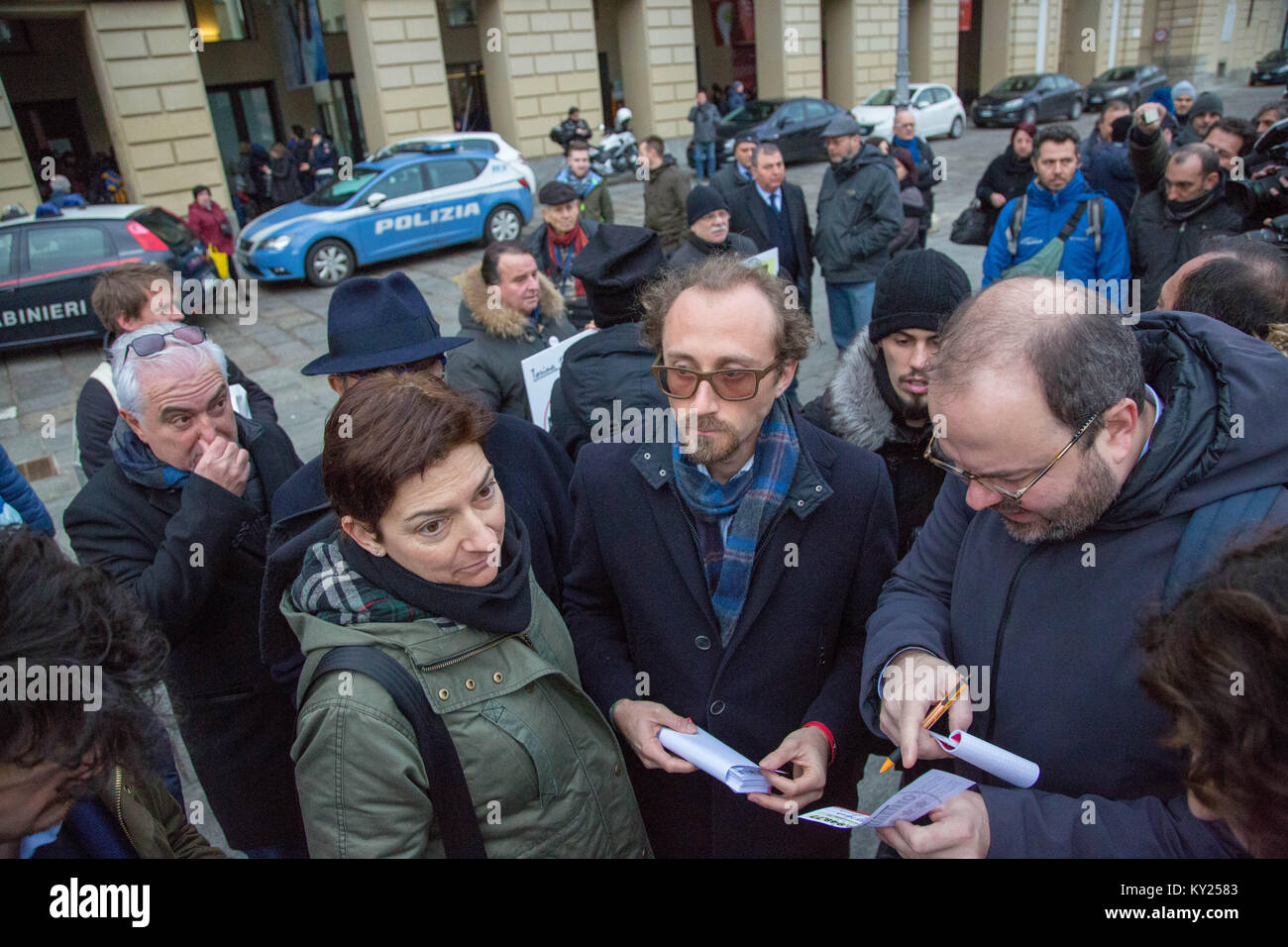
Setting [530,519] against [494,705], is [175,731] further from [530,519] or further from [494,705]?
[494,705]

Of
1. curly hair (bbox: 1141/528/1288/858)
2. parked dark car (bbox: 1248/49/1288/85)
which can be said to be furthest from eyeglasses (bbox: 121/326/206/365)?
parked dark car (bbox: 1248/49/1288/85)

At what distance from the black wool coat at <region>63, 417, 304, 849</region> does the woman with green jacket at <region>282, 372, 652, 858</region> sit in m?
0.66

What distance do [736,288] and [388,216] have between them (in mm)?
10699

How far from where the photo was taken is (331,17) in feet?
62.6

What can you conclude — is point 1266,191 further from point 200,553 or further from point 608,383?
point 200,553

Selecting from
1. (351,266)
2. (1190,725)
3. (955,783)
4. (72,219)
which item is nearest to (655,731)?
(955,783)

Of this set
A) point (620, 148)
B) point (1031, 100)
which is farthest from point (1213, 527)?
point (1031, 100)

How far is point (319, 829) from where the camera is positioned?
4.60 feet

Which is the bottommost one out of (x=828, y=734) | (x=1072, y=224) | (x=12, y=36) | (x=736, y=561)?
(x=828, y=734)

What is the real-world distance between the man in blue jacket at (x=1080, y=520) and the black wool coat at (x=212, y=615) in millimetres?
1712

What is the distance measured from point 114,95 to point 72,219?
548 centimetres

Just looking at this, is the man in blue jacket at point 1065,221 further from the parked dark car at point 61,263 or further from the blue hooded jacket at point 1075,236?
the parked dark car at point 61,263

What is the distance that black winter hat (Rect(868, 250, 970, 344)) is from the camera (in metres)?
2.43

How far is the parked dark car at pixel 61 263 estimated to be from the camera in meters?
8.80
